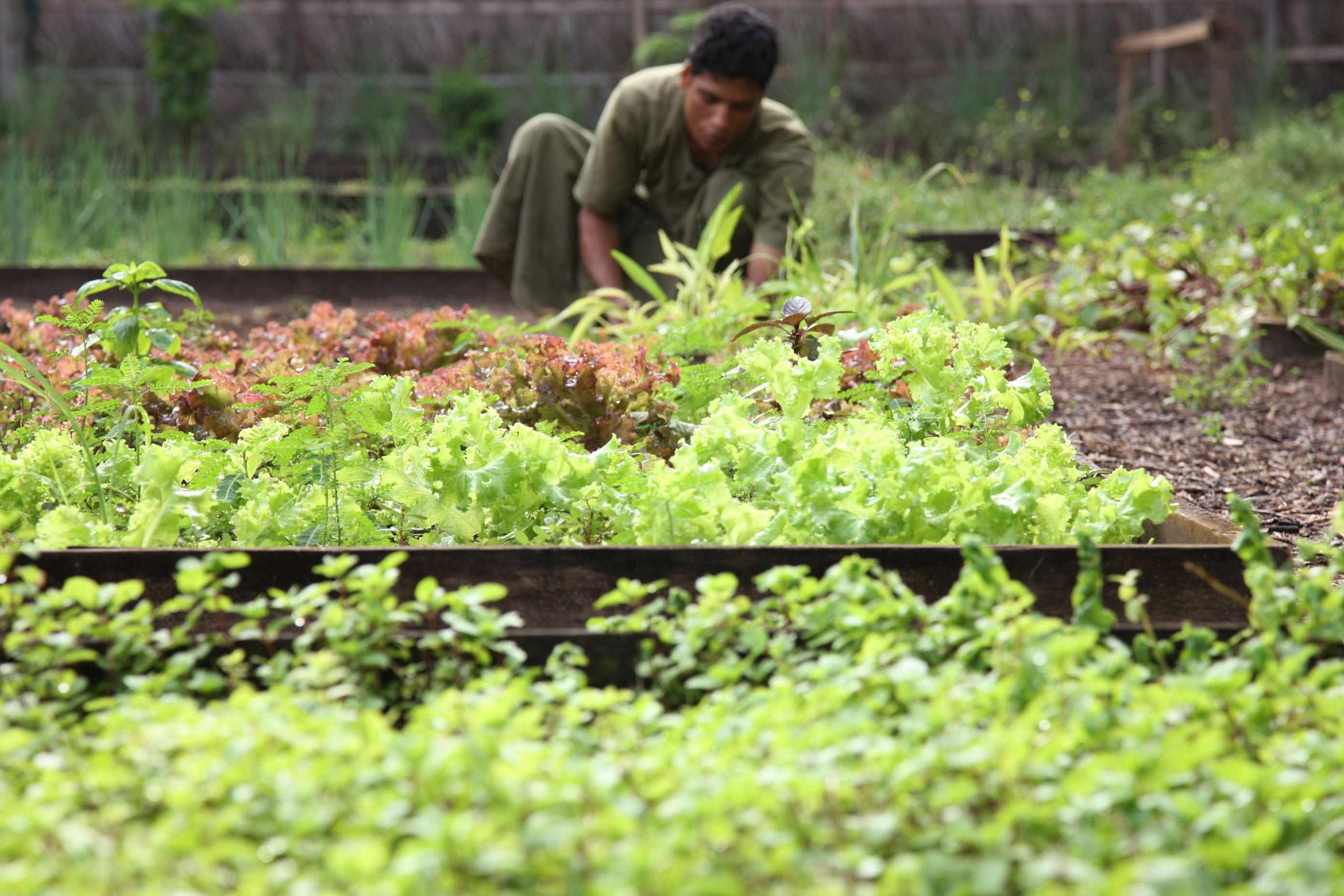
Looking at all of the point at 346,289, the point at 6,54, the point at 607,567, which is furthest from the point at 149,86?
the point at 607,567

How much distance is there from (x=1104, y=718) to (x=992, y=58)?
9.82 meters

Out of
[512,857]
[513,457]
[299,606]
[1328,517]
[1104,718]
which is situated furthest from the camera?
[1328,517]

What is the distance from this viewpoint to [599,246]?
14.1 feet

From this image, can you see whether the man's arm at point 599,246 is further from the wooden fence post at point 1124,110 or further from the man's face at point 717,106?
the wooden fence post at point 1124,110

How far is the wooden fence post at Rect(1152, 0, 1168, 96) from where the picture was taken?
31.3 ft

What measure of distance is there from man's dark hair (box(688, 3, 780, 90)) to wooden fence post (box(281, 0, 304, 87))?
7017 mm

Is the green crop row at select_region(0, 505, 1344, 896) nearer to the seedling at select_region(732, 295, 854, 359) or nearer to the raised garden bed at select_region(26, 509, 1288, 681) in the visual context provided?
the raised garden bed at select_region(26, 509, 1288, 681)

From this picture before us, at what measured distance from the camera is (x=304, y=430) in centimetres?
168

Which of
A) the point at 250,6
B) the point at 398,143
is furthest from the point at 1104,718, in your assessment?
the point at 250,6

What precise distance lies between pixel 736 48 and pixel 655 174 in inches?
28.2

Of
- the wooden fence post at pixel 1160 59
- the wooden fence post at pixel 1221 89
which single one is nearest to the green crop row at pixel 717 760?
the wooden fence post at pixel 1221 89

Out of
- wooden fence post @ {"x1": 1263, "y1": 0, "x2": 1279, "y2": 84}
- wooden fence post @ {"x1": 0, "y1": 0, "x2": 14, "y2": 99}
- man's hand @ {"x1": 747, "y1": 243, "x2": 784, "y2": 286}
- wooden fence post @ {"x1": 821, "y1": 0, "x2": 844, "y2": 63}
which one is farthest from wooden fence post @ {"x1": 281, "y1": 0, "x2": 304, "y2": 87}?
wooden fence post @ {"x1": 1263, "y1": 0, "x2": 1279, "y2": 84}

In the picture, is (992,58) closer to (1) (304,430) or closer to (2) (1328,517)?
(2) (1328,517)

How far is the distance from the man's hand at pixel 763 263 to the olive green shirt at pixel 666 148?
7.0 inches
